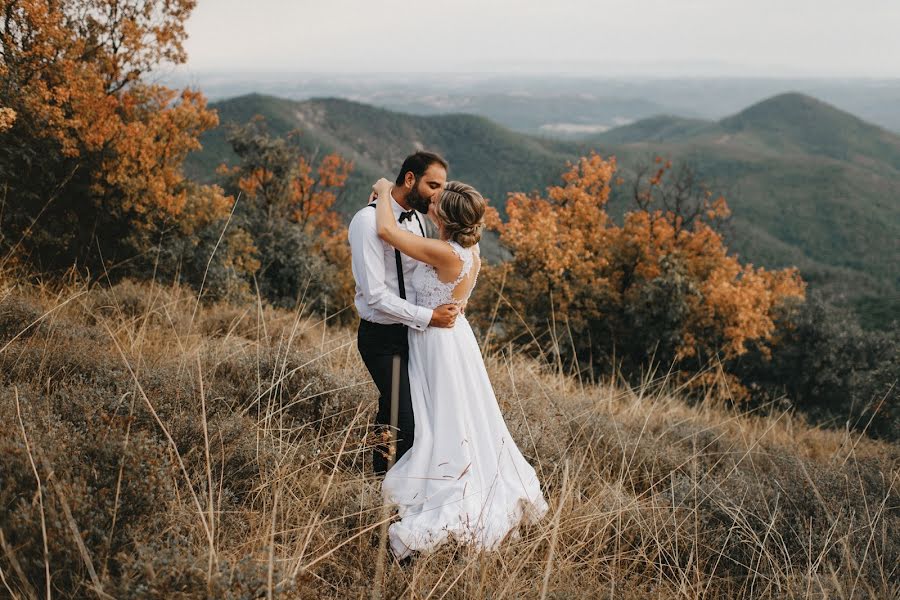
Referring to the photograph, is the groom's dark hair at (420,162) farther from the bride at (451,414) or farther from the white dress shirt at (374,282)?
the white dress shirt at (374,282)

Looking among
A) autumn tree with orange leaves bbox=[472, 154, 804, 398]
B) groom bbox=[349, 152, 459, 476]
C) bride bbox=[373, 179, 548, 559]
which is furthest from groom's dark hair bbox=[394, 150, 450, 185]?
autumn tree with orange leaves bbox=[472, 154, 804, 398]

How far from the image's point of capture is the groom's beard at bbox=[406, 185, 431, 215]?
3.24m

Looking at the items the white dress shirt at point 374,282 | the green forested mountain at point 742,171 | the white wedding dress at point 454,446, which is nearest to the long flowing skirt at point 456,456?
the white wedding dress at point 454,446

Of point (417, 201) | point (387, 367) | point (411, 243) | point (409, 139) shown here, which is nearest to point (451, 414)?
point (387, 367)

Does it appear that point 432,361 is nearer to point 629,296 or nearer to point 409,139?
point 629,296

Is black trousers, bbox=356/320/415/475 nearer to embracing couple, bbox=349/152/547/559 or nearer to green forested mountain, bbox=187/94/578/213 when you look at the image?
embracing couple, bbox=349/152/547/559

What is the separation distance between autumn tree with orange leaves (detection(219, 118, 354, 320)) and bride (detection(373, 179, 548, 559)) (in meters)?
12.4

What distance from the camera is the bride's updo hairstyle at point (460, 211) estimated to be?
3010mm

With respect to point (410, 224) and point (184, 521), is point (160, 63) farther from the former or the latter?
point (184, 521)

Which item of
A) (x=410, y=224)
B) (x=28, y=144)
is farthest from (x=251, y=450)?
(x=28, y=144)

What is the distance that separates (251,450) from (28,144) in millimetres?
10102

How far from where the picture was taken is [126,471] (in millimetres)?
2227

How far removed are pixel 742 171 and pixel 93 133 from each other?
559ft

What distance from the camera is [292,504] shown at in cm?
273
